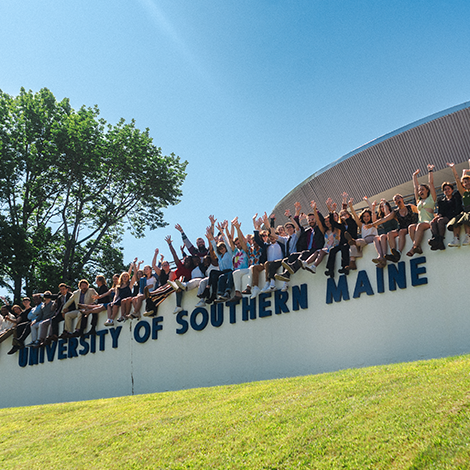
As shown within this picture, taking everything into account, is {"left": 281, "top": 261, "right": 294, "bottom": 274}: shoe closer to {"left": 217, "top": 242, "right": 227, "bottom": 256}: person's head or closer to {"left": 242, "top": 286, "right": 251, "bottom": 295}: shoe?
{"left": 242, "top": 286, "right": 251, "bottom": 295}: shoe

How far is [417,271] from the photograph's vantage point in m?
9.33

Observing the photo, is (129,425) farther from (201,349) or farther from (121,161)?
(121,161)

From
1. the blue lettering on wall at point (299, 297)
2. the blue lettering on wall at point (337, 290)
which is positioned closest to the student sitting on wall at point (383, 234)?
the blue lettering on wall at point (337, 290)

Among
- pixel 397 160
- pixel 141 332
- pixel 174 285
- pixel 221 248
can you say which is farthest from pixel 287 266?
pixel 397 160

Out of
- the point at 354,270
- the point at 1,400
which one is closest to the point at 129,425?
the point at 354,270

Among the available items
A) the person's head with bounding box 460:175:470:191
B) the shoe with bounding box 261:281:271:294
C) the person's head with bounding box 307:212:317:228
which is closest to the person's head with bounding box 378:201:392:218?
the person's head with bounding box 307:212:317:228

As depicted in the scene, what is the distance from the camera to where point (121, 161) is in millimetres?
24234

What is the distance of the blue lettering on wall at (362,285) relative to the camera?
984cm

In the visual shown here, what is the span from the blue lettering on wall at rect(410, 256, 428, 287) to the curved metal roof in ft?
31.9

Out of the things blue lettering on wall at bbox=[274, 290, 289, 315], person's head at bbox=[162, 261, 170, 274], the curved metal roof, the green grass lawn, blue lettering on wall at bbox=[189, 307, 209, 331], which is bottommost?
the green grass lawn

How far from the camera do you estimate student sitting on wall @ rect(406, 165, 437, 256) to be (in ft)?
30.2

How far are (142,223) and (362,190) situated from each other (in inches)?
412

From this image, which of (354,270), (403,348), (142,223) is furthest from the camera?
(142,223)

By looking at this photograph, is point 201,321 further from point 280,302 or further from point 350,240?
point 350,240
